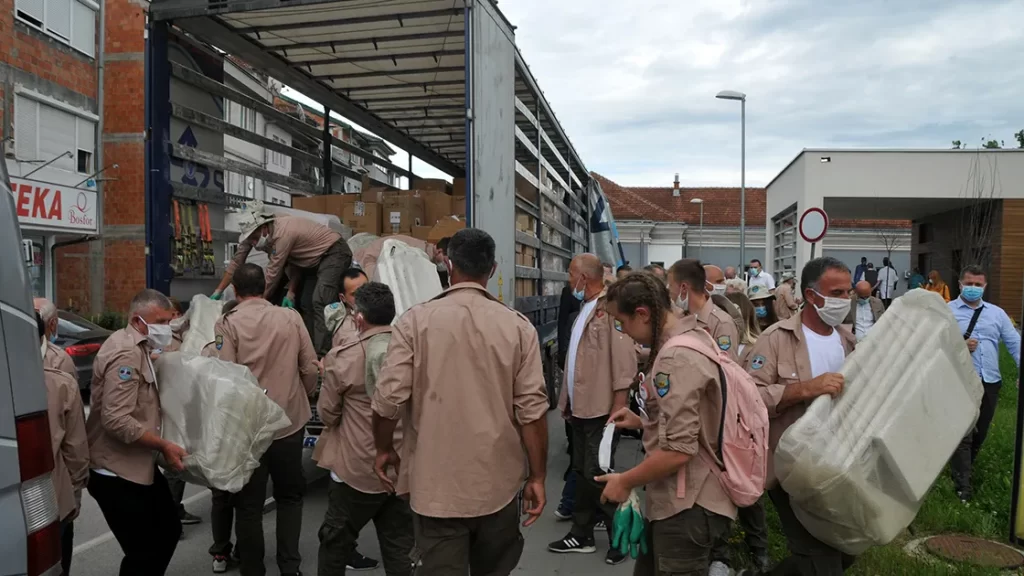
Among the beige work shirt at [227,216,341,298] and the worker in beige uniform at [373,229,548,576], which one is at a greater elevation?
the beige work shirt at [227,216,341,298]

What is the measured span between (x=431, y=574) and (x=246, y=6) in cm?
496

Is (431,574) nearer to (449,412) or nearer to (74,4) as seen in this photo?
(449,412)

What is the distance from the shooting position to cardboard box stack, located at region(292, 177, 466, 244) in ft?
24.7

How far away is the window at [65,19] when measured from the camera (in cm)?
1752

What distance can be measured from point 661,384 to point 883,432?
Result: 37.7 inches

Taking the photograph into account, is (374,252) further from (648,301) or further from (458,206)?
(648,301)

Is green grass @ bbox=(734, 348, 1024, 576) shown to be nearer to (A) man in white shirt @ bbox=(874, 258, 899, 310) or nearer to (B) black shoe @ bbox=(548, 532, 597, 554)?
(B) black shoe @ bbox=(548, 532, 597, 554)

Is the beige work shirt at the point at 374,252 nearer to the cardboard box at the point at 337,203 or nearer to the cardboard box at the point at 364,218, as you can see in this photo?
the cardboard box at the point at 364,218

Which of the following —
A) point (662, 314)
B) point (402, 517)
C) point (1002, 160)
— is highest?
point (1002, 160)

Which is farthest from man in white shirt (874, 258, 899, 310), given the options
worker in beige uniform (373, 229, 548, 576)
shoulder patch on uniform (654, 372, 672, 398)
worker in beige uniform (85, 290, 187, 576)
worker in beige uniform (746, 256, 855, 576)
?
worker in beige uniform (85, 290, 187, 576)

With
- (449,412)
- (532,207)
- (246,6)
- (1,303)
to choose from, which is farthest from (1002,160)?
(1,303)

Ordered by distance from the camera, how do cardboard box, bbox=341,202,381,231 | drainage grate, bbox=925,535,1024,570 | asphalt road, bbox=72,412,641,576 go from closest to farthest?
drainage grate, bbox=925,535,1024,570 < asphalt road, bbox=72,412,641,576 < cardboard box, bbox=341,202,381,231

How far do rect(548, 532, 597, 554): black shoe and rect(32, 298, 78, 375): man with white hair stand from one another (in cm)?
318

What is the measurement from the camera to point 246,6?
6078mm
